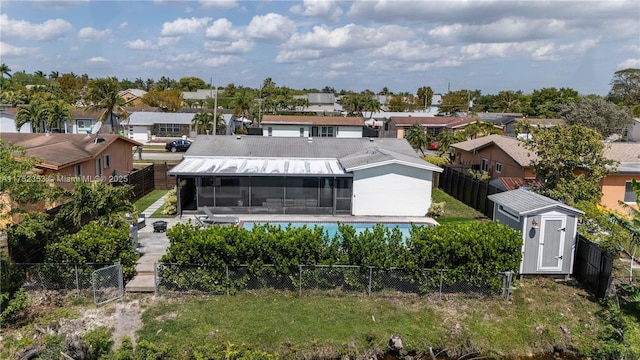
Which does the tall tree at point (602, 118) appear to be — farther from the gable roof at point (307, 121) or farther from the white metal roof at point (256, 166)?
the white metal roof at point (256, 166)

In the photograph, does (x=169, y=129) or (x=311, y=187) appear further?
(x=169, y=129)

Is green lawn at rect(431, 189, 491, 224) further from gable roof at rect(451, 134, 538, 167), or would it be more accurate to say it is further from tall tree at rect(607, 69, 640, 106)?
tall tree at rect(607, 69, 640, 106)

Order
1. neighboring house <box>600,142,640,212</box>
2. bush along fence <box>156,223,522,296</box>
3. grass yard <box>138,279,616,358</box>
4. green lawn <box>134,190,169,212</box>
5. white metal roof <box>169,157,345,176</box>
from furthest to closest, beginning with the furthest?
green lawn <box>134,190,169,212</box> < white metal roof <box>169,157,345,176</box> < neighboring house <box>600,142,640,212</box> < bush along fence <box>156,223,522,296</box> < grass yard <box>138,279,616,358</box>

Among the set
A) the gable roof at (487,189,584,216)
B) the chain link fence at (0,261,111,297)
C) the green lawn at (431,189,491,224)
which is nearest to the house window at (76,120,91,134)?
the green lawn at (431,189,491,224)

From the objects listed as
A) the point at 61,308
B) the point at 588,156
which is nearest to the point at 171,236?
the point at 61,308

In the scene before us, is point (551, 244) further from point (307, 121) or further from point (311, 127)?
point (311, 127)

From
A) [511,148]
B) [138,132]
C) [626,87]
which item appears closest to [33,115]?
[138,132]
